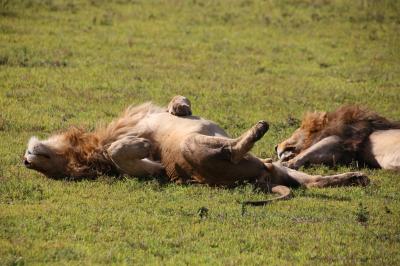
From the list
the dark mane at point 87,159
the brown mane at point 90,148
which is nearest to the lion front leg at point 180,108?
the brown mane at point 90,148

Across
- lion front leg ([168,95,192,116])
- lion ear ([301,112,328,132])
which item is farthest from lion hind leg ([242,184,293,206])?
lion ear ([301,112,328,132])

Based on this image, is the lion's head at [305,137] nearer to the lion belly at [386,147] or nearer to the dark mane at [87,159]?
the lion belly at [386,147]

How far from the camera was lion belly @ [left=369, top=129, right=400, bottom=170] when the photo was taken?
31.9ft

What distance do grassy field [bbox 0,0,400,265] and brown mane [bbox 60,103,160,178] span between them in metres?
0.20

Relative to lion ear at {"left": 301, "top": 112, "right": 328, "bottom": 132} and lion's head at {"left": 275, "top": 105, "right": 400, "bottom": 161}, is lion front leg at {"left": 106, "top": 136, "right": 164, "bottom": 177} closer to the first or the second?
lion's head at {"left": 275, "top": 105, "right": 400, "bottom": 161}

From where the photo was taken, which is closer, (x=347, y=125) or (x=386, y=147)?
(x=386, y=147)

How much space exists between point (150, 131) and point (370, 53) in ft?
29.0

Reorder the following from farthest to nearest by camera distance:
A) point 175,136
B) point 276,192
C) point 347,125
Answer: point 347,125 < point 175,136 < point 276,192

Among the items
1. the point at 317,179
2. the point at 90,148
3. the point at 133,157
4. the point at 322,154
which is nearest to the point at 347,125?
the point at 322,154

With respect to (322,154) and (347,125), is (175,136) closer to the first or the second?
(322,154)

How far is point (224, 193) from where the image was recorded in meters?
8.10

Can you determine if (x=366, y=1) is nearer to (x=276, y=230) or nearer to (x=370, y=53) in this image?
(x=370, y=53)

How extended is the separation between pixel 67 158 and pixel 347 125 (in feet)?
11.0

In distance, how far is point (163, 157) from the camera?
8.64 m
